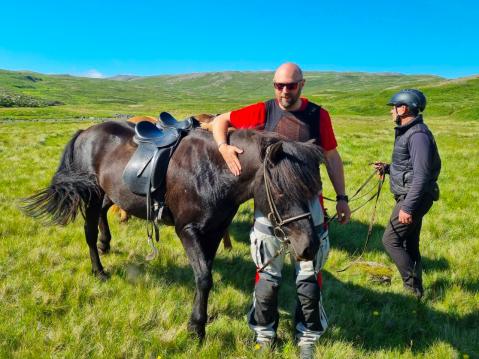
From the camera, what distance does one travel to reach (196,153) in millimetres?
3516

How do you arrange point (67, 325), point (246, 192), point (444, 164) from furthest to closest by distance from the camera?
point (444, 164), point (67, 325), point (246, 192)

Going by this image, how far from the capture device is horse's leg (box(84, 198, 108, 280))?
4.72 metres

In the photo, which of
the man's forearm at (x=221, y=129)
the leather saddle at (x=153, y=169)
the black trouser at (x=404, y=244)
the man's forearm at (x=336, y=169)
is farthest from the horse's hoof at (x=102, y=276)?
the black trouser at (x=404, y=244)

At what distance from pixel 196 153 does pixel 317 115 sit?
1282 mm

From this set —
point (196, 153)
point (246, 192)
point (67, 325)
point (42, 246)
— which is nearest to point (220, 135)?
point (196, 153)

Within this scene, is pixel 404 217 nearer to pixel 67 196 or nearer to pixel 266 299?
pixel 266 299

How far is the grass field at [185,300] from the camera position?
10.8ft

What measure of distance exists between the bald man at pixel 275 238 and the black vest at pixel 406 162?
1.31 m

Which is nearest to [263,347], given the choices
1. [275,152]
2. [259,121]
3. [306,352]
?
[306,352]

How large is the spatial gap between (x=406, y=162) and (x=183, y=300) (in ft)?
10.7

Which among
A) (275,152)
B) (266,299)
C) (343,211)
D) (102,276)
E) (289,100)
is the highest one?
(289,100)

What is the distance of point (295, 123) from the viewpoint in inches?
132

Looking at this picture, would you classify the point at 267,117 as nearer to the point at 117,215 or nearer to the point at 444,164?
the point at 117,215

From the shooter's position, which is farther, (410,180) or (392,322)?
(410,180)
